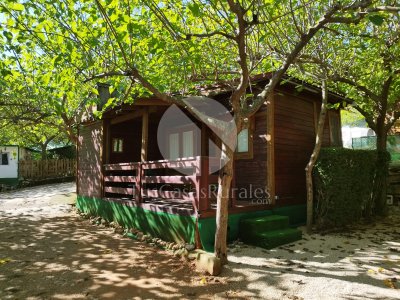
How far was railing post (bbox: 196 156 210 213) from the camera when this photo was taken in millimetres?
6453

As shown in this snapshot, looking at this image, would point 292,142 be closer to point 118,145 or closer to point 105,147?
point 105,147

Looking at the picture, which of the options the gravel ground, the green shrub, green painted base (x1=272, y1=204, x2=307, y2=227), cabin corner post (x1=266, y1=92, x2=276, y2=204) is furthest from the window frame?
the green shrub

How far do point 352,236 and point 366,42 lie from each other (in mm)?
5736

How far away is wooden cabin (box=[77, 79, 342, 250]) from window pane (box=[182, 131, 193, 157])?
0.04 metres

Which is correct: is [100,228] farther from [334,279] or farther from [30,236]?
[334,279]

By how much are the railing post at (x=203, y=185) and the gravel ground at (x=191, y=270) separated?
1.12 meters

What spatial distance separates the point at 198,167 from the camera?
21.5ft

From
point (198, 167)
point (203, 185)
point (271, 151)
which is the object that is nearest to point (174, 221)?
point (203, 185)

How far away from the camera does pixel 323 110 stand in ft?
27.2

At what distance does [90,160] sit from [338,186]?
29.5ft

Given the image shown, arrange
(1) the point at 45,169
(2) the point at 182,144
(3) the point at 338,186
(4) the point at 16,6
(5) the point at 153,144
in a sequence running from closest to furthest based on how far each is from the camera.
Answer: (4) the point at 16,6 < (3) the point at 338,186 < (2) the point at 182,144 < (5) the point at 153,144 < (1) the point at 45,169

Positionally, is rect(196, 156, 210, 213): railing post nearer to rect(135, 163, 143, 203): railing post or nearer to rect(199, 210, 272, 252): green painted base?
rect(199, 210, 272, 252): green painted base

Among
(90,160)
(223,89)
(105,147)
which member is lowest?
(90,160)

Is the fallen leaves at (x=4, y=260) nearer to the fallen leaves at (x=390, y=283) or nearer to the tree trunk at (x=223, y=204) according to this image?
the tree trunk at (x=223, y=204)
